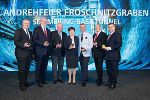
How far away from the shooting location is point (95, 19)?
374 inches

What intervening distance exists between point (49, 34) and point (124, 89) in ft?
6.47

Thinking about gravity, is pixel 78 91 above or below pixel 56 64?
below

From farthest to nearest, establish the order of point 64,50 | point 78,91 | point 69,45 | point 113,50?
point 64,50, point 69,45, point 113,50, point 78,91

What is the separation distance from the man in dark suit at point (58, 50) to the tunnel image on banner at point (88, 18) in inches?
68.4

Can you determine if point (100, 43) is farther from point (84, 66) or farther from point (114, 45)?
point (84, 66)

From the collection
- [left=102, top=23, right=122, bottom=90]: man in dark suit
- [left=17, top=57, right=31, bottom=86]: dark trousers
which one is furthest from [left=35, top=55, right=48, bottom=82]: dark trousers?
[left=102, top=23, right=122, bottom=90]: man in dark suit

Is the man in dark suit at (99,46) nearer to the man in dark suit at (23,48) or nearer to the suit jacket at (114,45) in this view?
the suit jacket at (114,45)

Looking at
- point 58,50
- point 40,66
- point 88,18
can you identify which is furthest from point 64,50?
point 88,18

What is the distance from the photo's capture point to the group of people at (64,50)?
272 inches

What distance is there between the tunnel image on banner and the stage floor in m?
1.35

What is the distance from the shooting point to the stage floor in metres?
6.21

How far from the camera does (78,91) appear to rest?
673 cm

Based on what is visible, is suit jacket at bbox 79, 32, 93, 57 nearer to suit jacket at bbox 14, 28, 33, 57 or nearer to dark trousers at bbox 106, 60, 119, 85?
dark trousers at bbox 106, 60, 119, 85

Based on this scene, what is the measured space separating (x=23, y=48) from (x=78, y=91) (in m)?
1.37
